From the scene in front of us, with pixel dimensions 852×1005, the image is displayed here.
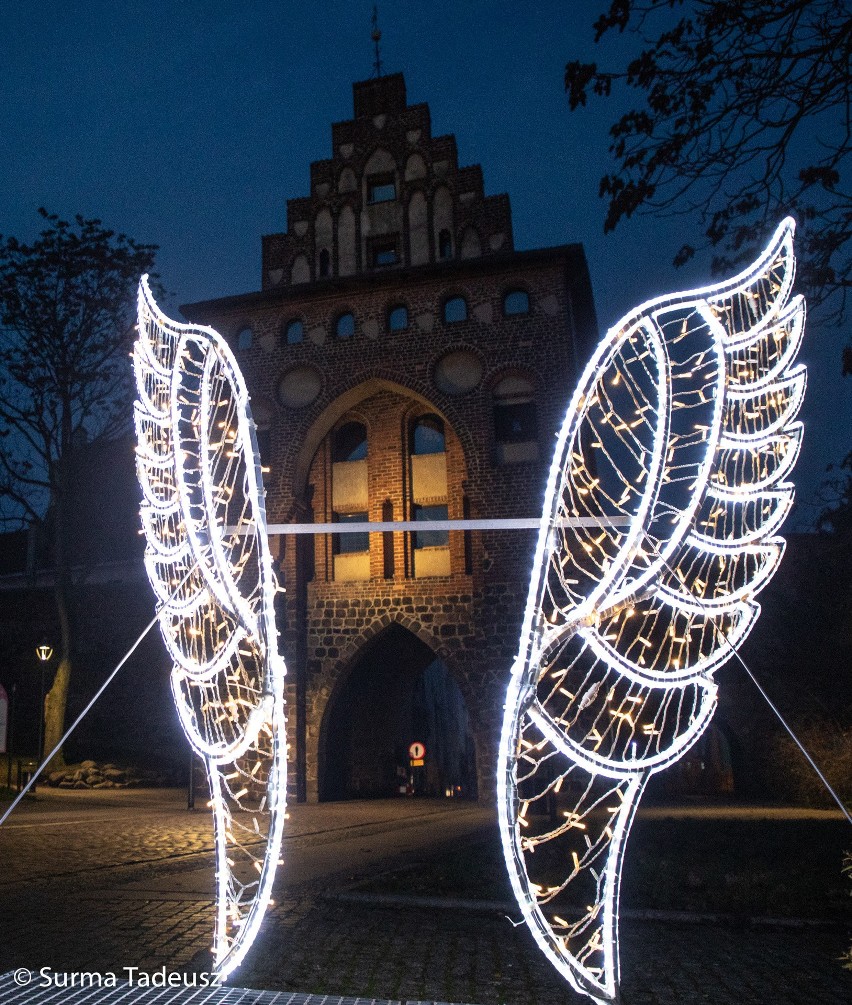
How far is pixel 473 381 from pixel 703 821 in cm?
895

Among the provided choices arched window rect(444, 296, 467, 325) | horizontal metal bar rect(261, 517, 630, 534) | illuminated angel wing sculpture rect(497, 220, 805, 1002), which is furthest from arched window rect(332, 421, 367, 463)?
illuminated angel wing sculpture rect(497, 220, 805, 1002)

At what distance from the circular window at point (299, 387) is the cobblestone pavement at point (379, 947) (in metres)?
11.7

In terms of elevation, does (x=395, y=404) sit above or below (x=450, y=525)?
above

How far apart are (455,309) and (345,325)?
7.78 ft

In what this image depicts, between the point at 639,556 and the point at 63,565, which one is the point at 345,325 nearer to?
the point at 63,565

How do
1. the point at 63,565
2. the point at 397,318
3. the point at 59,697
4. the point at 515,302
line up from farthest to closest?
1. the point at 63,565
2. the point at 59,697
3. the point at 397,318
4. the point at 515,302

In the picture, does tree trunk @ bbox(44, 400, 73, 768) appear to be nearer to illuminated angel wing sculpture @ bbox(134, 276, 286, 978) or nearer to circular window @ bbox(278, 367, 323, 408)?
circular window @ bbox(278, 367, 323, 408)

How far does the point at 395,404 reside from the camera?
717 inches

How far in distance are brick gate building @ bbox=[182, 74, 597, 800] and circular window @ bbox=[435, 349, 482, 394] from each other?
33 millimetres

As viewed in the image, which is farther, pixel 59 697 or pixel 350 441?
pixel 59 697

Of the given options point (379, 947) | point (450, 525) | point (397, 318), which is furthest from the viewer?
point (397, 318)

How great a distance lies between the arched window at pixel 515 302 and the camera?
680 inches

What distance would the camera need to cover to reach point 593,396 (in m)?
3.73

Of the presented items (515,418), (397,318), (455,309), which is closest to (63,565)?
(397,318)
